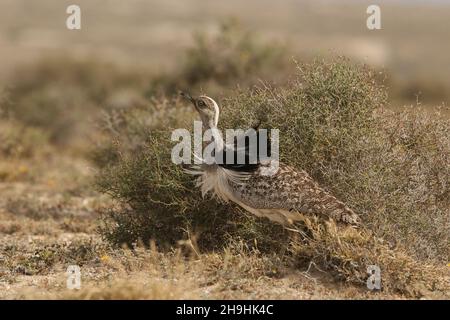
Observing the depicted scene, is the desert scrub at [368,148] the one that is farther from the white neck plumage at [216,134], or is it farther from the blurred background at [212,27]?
the blurred background at [212,27]

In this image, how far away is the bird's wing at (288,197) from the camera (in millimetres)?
6000

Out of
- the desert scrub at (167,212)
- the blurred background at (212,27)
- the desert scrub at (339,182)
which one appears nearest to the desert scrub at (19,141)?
the desert scrub at (167,212)

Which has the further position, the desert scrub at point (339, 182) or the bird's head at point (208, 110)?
the bird's head at point (208, 110)

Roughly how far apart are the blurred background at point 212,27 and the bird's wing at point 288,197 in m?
37.9

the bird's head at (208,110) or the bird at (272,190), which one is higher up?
the bird's head at (208,110)

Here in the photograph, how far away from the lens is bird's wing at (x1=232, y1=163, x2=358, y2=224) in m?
6.00

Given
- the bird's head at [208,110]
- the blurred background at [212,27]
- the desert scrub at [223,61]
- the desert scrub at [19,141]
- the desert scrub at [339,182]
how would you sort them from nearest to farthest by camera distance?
the desert scrub at [339,182] → the bird's head at [208,110] → the desert scrub at [19,141] → the desert scrub at [223,61] → the blurred background at [212,27]

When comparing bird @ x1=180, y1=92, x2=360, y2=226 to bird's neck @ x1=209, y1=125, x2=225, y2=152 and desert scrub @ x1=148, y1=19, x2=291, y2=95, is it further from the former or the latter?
desert scrub @ x1=148, y1=19, x2=291, y2=95

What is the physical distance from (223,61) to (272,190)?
7.49 metres

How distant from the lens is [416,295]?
5.74 meters

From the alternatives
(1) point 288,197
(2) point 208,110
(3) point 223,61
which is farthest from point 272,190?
(3) point 223,61

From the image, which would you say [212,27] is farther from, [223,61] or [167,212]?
[167,212]

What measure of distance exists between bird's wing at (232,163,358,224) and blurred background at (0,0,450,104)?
37869 millimetres

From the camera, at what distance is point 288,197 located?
6035 mm
